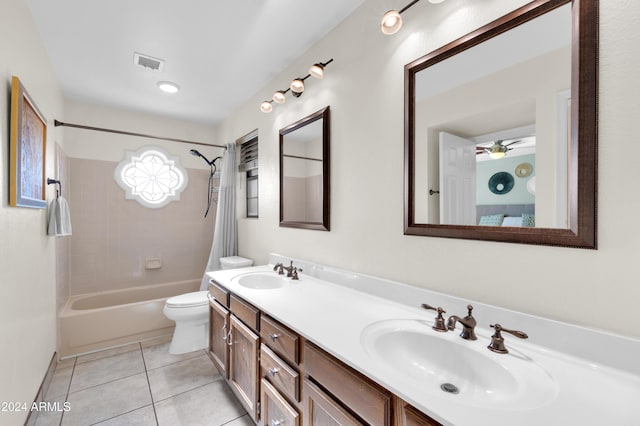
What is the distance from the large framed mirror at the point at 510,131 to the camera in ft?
2.81

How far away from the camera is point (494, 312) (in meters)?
1.03

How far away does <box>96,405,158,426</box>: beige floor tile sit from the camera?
5.43ft

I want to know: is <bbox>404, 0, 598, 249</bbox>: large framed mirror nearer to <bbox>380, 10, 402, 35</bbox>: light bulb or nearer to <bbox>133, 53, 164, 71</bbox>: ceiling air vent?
<bbox>380, 10, 402, 35</bbox>: light bulb

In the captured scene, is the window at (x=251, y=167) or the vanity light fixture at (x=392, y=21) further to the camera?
the window at (x=251, y=167)

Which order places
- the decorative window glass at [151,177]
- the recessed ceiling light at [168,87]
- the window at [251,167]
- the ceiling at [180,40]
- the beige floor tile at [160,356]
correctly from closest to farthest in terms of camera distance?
the ceiling at [180,40] → the beige floor tile at [160,356] → the recessed ceiling light at [168,87] → the window at [251,167] → the decorative window glass at [151,177]

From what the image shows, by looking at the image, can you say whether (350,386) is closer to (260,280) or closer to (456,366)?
(456,366)

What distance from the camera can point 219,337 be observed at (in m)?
2.00

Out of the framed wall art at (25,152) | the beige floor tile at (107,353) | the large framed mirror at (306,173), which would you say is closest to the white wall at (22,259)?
the framed wall art at (25,152)

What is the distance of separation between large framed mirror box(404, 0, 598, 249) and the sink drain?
54 centimetres

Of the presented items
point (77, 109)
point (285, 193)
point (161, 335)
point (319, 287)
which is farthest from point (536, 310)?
point (77, 109)

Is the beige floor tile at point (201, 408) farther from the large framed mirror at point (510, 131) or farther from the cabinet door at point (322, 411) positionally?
the large framed mirror at point (510, 131)

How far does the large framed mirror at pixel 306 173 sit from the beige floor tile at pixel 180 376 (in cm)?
132

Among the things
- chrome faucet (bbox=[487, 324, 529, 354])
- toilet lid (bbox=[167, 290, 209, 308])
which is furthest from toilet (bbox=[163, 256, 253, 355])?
chrome faucet (bbox=[487, 324, 529, 354])

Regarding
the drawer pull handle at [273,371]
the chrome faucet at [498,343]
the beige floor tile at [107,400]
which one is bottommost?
the beige floor tile at [107,400]
